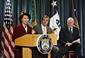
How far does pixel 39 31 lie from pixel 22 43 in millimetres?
1280

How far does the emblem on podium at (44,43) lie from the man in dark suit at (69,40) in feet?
4.34

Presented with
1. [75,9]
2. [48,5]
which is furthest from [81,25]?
[48,5]

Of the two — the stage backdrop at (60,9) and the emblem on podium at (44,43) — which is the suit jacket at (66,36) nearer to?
the emblem on podium at (44,43)

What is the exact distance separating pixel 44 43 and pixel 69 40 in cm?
152

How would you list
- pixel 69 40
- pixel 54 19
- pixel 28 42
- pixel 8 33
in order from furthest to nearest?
pixel 54 19 → pixel 8 33 → pixel 69 40 → pixel 28 42

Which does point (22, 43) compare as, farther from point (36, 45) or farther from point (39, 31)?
point (39, 31)

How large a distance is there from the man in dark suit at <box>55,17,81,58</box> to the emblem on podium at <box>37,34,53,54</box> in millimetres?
1324

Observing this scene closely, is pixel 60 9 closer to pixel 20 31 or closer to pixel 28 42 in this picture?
pixel 20 31

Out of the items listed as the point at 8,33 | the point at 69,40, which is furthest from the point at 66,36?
the point at 8,33

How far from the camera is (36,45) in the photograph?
7.31 ft

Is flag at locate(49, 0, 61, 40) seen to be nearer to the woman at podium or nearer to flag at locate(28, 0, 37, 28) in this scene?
flag at locate(28, 0, 37, 28)

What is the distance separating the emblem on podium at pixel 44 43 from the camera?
2234mm

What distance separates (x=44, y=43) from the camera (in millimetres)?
2268

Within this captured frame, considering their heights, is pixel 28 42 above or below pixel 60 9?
below
